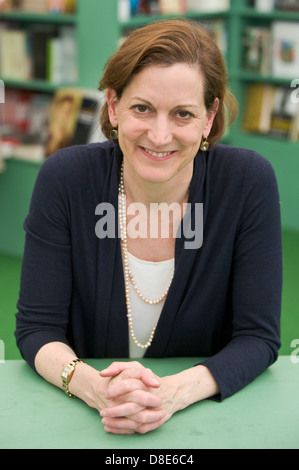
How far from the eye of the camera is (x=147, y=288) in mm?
1636

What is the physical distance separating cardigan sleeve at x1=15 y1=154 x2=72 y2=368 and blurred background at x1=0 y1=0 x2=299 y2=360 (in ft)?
5.59

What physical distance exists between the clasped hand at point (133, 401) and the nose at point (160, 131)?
1.53ft

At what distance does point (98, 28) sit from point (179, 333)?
8.71ft

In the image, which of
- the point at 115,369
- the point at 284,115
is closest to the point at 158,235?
the point at 115,369

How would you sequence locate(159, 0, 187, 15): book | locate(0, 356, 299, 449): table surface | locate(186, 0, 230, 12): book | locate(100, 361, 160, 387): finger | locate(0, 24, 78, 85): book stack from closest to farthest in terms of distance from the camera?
1. locate(0, 356, 299, 449): table surface
2. locate(100, 361, 160, 387): finger
3. locate(0, 24, 78, 85): book stack
4. locate(159, 0, 187, 15): book
5. locate(186, 0, 230, 12): book

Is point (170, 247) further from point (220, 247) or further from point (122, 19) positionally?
point (122, 19)

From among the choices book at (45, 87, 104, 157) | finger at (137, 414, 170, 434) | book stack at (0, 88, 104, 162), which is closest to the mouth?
finger at (137, 414, 170, 434)

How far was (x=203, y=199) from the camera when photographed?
1616 mm

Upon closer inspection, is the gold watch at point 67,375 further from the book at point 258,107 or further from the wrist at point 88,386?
the book at point 258,107

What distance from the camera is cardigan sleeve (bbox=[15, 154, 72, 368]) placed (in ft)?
5.03

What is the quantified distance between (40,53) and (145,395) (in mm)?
3390

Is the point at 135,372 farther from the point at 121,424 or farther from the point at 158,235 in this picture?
the point at 158,235

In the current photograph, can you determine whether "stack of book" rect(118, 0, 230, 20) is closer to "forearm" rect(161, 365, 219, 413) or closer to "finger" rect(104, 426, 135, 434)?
"forearm" rect(161, 365, 219, 413)
